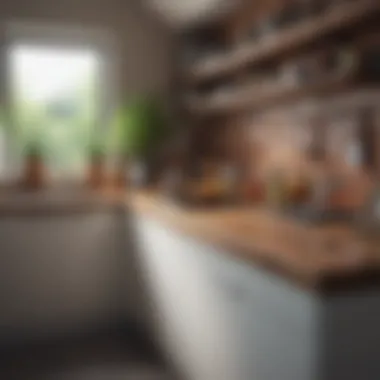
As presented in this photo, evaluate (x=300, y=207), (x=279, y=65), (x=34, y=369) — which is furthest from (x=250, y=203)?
(x=34, y=369)

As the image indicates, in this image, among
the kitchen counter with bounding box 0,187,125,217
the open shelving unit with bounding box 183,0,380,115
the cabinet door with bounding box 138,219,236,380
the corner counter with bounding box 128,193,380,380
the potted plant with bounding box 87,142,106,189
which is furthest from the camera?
the potted plant with bounding box 87,142,106,189

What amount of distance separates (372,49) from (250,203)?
1097 millimetres

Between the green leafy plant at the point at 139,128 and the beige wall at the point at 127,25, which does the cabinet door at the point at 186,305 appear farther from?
the beige wall at the point at 127,25

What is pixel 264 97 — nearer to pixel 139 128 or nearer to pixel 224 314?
pixel 139 128

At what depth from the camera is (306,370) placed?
5.59 feet

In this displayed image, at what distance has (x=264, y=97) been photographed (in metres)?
3.29

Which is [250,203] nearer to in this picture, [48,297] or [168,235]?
[168,235]

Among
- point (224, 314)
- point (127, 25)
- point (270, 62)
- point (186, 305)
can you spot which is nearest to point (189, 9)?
point (127, 25)

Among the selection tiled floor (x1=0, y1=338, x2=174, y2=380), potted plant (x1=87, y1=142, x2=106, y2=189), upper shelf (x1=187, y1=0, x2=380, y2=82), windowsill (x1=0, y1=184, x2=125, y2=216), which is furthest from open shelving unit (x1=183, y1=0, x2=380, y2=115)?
tiled floor (x1=0, y1=338, x2=174, y2=380)

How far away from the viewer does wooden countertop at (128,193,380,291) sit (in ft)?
5.59

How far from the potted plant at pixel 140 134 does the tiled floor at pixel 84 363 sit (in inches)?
42.0

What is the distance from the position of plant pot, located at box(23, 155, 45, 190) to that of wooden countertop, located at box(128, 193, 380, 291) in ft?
3.72

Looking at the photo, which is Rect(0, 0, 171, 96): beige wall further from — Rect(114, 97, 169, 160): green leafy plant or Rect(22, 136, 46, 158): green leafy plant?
Rect(22, 136, 46, 158): green leafy plant

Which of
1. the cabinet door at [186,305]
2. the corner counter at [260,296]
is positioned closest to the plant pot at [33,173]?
the cabinet door at [186,305]
